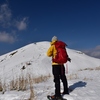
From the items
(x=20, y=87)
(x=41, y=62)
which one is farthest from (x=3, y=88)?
(x=41, y=62)

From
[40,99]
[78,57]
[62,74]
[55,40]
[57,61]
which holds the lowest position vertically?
[40,99]

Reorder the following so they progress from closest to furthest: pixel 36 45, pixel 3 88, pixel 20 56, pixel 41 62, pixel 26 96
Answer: pixel 26 96, pixel 3 88, pixel 41 62, pixel 20 56, pixel 36 45

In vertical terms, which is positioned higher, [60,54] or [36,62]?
[36,62]

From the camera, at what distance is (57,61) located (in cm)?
690

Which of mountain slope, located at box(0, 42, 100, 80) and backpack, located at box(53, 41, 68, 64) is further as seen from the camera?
mountain slope, located at box(0, 42, 100, 80)

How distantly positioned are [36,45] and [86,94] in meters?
30.8

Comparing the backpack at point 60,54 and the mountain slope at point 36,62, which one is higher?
the mountain slope at point 36,62

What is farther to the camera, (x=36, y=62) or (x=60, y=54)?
(x=36, y=62)

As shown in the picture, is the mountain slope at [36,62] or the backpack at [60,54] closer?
the backpack at [60,54]

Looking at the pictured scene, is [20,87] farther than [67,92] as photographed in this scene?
Yes

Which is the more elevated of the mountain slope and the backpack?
the mountain slope

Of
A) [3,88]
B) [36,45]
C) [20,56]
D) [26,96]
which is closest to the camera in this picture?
[26,96]

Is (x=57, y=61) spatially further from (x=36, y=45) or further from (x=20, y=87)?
(x=36, y=45)

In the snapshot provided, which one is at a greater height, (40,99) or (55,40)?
(55,40)
